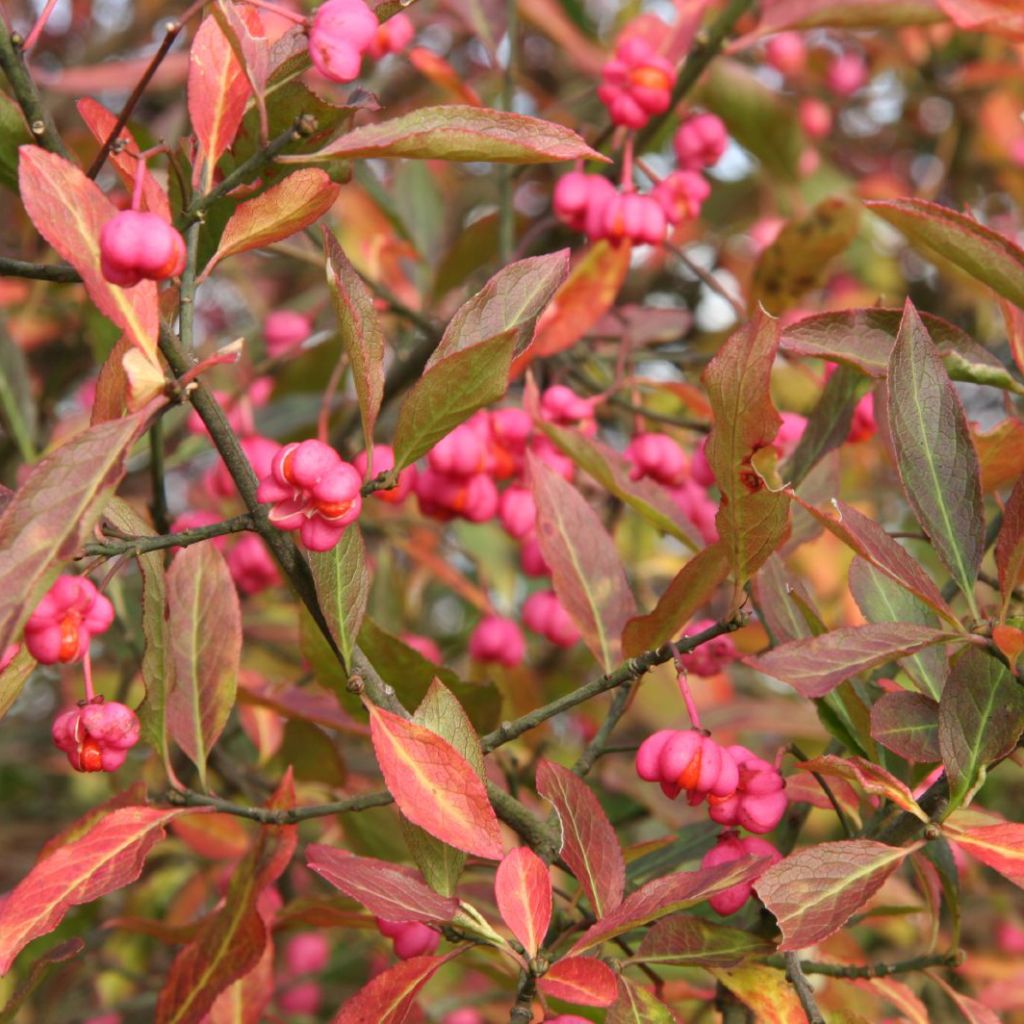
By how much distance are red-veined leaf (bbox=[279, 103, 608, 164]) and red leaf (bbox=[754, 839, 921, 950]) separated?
0.44 m

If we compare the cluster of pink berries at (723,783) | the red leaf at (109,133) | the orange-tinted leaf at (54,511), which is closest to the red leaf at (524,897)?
the cluster of pink berries at (723,783)

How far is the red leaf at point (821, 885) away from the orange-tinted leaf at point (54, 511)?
0.44m

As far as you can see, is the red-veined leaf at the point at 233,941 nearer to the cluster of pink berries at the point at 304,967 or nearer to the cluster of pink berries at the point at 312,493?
the cluster of pink berries at the point at 312,493

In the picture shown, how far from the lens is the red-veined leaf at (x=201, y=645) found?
1.03m

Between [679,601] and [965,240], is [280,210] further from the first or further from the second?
[965,240]

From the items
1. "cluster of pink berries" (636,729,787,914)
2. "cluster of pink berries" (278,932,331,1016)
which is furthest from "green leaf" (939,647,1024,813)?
"cluster of pink berries" (278,932,331,1016)

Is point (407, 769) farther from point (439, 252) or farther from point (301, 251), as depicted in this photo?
point (439, 252)

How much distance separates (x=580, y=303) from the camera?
1.44 meters

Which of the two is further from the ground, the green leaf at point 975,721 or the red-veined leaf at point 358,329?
the red-veined leaf at point 358,329

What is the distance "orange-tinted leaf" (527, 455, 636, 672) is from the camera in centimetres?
108

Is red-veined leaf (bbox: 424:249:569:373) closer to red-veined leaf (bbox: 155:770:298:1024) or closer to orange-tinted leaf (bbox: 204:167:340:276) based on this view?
orange-tinted leaf (bbox: 204:167:340:276)

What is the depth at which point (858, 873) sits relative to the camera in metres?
0.82

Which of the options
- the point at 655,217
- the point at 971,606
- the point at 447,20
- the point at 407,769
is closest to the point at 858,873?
the point at 971,606

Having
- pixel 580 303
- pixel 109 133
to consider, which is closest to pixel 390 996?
pixel 109 133
